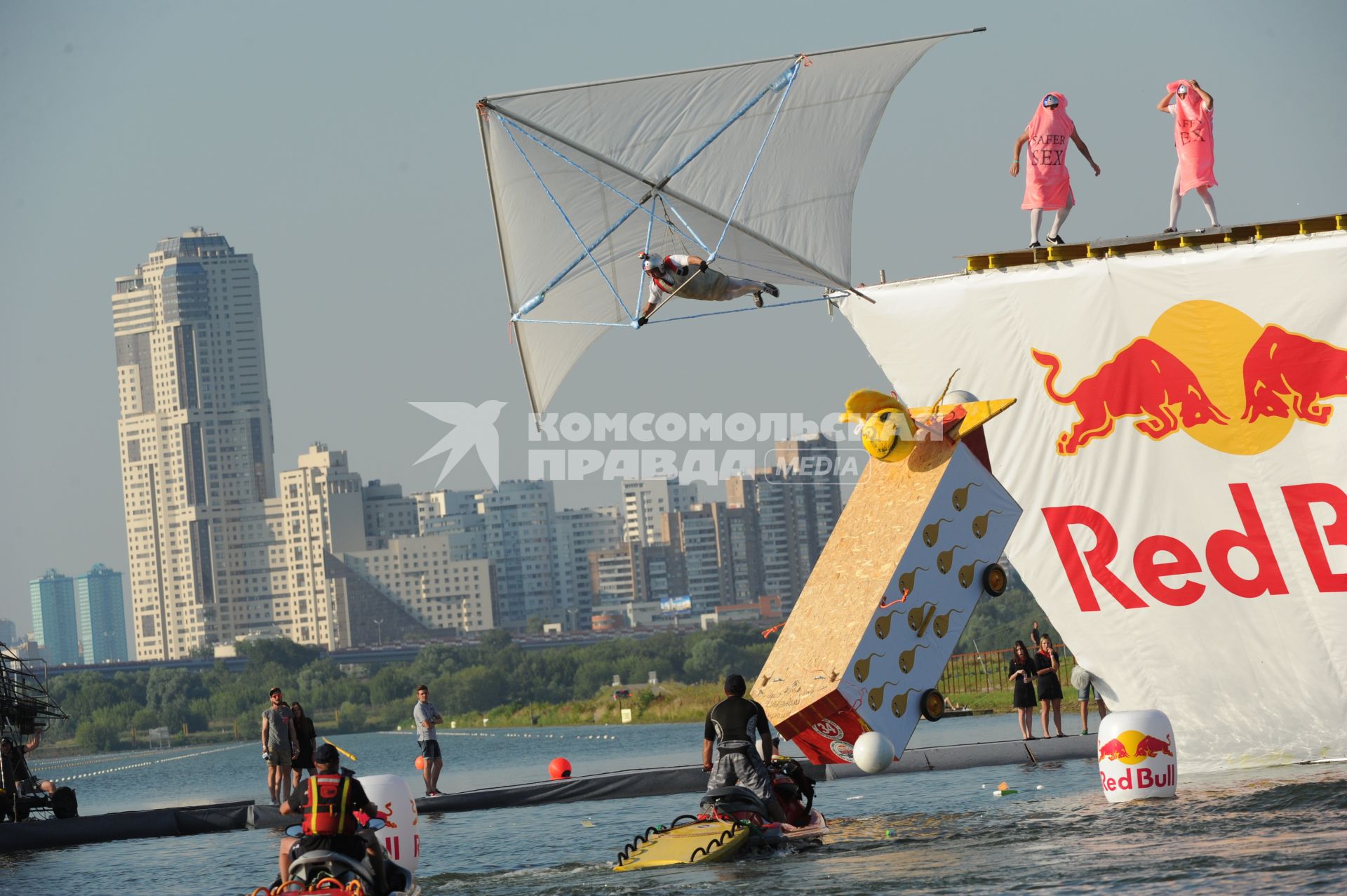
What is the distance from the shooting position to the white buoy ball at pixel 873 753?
1631 cm

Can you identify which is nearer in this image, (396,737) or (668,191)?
(668,191)

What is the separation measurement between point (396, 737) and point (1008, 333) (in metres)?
78.3

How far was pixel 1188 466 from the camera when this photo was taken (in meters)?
20.0

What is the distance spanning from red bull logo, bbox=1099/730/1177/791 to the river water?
30cm

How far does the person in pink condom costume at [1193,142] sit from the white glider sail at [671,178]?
347 cm

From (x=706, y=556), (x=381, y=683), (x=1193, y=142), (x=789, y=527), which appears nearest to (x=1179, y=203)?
(x=1193, y=142)

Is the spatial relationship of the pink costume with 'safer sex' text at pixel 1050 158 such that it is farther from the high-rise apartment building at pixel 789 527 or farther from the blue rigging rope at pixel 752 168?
the high-rise apartment building at pixel 789 527

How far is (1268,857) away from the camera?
12.7 metres

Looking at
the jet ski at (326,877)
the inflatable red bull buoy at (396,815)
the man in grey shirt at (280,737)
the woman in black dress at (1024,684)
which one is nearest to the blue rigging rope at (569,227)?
the man in grey shirt at (280,737)

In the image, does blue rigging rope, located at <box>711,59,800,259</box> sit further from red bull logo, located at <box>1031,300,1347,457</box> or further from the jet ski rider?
the jet ski rider

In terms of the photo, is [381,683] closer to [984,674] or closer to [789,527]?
[789,527]

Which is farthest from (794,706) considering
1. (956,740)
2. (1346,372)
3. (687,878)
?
(956,740)

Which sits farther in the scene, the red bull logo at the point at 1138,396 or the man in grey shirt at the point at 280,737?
the man in grey shirt at the point at 280,737

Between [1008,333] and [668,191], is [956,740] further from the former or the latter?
[668,191]
